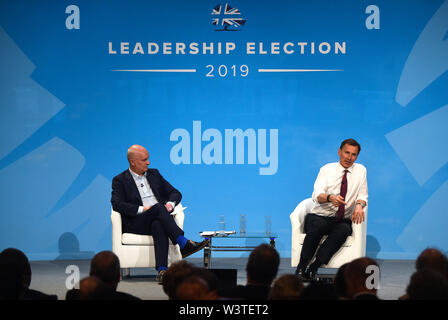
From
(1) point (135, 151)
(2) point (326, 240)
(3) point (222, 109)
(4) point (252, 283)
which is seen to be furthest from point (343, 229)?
(4) point (252, 283)

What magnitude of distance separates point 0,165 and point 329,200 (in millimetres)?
3698

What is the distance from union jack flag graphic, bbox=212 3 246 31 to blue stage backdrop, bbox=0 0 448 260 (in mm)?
15

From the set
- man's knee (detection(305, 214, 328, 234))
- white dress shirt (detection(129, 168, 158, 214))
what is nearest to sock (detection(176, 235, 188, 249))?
white dress shirt (detection(129, 168, 158, 214))

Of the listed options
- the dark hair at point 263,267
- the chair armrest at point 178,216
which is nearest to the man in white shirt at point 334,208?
the chair armrest at point 178,216

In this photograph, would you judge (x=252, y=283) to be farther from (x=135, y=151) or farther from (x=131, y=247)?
(x=135, y=151)

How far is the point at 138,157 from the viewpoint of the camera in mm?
5320

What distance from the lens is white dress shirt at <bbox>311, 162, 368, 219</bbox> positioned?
5246 millimetres

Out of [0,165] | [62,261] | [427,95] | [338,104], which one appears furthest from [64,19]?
[427,95]

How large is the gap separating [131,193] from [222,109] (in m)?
1.71

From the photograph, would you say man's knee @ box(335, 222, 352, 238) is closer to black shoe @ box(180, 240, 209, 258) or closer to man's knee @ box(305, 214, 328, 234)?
man's knee @ box(305, 214, 328, 234)

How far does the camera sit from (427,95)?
21.4ft

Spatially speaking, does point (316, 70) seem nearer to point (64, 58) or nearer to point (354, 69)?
point (354, 69)

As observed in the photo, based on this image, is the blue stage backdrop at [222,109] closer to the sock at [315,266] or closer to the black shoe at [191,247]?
the black shoe at [191,247]

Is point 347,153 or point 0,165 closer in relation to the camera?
point 347,153
